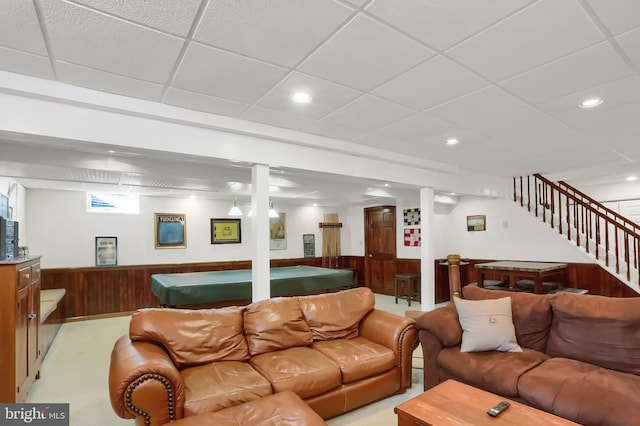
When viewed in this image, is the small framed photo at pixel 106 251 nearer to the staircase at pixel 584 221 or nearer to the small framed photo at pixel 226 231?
the small framed photo at pixel 226 231

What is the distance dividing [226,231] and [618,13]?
687 centimetres

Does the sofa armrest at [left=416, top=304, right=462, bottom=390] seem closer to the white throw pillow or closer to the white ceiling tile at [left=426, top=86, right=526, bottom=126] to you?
the white throw pillow

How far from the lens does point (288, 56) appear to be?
2084 millimetres

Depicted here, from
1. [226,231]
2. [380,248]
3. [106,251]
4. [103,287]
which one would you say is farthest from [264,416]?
[380,248]

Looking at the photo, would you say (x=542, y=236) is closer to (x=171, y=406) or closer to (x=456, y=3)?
(x=456, y=3)

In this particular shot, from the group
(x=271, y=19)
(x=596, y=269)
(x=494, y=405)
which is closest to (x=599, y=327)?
(x=494, y=405)

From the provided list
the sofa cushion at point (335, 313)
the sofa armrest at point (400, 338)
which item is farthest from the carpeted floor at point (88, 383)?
the sofa cushion at point (335, 313)

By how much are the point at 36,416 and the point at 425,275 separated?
4.48 m

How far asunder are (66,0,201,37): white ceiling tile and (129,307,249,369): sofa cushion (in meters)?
1.93

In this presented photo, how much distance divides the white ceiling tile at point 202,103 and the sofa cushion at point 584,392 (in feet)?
9.67

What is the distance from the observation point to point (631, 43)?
6.47 ft

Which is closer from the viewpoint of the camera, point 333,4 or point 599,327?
point 333,4

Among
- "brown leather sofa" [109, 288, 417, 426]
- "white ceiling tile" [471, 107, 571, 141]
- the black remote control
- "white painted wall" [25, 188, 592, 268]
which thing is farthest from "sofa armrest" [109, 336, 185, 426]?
"white painted wall" [25, 188, 592, 268]

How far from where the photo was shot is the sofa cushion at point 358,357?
8.38ft
